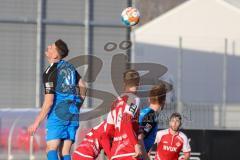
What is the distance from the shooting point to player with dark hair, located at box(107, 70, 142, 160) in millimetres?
8484

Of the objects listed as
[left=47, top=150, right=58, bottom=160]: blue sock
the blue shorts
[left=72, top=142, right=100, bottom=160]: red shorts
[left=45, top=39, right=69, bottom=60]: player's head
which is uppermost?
[left=45, top=39, right=69, bottom=60]: player's head

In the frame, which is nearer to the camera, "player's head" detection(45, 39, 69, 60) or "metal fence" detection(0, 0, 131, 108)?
"player's head" detection(45, 39, 69, 60)

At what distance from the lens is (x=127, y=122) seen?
8.47 meters

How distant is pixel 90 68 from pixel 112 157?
7955 millimetres

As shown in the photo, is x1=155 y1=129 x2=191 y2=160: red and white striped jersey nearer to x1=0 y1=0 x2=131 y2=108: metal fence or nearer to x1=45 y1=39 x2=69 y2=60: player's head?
x1=0 y1=0 x2=131 y2=108: metal fence

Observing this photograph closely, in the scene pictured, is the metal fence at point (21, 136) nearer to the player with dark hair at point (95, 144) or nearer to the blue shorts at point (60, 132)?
the blue shorts at point (60, 132)

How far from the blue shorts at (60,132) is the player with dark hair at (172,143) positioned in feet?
11.2

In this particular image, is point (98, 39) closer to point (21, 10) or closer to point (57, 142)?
point (21, 10)

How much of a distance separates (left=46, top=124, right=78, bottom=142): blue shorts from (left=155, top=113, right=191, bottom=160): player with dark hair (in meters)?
3.42

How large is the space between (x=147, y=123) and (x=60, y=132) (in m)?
1.11

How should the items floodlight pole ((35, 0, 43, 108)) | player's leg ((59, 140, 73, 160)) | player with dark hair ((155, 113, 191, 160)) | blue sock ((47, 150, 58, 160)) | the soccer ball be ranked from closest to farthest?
1. blue sock ((47, 150, 58, 160))
2. player's leg ((59, 140, 73, 160))
3. player with dark hair ((155, 113, 191, 160))
4. the soccer ball
5. floodlight pole ((35, 0, 43, 108))

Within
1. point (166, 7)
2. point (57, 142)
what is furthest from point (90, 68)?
point (166, 7)

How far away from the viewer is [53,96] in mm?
9492

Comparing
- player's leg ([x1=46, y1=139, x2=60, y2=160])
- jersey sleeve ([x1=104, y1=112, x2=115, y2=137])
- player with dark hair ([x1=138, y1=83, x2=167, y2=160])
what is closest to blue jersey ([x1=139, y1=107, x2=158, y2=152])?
player with dark hair ([x1=138, y1=83, x2=167, y2=160])
